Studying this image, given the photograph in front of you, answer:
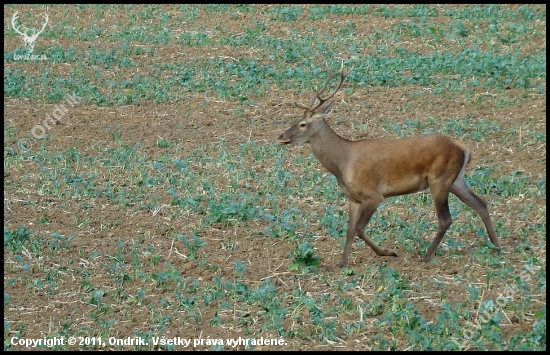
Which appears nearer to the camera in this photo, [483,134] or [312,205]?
[312,205]

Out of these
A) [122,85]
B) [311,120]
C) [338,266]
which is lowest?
[122,85]

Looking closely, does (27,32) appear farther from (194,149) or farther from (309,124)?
(309,124)

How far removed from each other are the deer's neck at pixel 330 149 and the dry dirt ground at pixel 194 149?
79cm

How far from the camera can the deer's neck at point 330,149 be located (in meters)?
9.27

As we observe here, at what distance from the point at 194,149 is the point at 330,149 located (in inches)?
147

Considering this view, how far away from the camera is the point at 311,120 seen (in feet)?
31.3

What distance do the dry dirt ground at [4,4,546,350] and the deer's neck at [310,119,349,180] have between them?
2.59 feet

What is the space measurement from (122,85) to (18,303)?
7.67m

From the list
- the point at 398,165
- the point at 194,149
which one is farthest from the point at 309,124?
the point at 194,149

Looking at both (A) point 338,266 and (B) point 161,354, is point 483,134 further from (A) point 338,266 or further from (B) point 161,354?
(B) point 161,354

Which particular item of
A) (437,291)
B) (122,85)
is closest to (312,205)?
(437,291)

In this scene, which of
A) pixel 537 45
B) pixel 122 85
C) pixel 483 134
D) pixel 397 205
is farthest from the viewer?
pixel 537 45

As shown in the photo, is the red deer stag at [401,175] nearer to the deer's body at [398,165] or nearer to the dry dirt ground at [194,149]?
the deer's body at [398,165]

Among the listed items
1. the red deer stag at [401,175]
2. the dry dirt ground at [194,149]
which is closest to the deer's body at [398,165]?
the red deer stag at [401,175]
